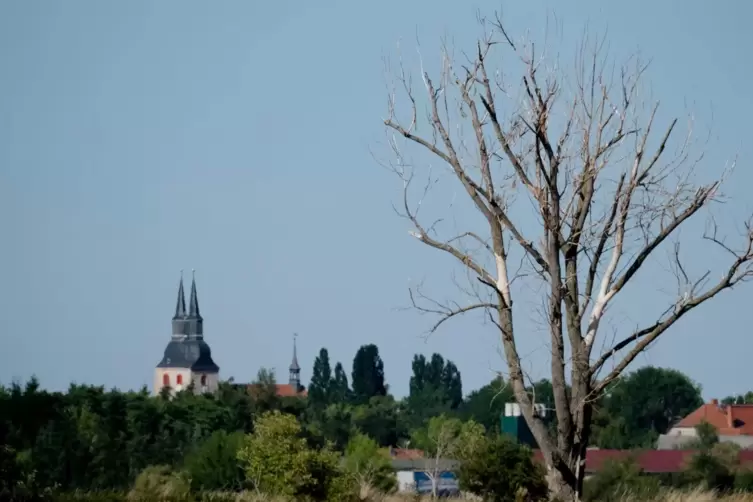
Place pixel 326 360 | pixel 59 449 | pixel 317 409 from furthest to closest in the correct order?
pixel 326 360
pixel 317 409
pixel 59 449

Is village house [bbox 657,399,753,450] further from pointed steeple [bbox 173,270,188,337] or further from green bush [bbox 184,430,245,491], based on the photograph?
pointed steeple [bbox 173,270,188,337]

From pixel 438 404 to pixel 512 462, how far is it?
98.4 meters

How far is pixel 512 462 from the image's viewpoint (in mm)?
16688

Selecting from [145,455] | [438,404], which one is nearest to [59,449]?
[145,455]

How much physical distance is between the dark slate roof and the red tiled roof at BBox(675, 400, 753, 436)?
9223 centimetres

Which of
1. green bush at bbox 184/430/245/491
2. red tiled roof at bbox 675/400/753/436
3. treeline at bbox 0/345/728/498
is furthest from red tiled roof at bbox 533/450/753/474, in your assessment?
red tiled roof at bbox 675/400/753/436

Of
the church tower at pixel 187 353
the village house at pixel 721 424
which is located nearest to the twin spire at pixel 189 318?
→ the church tower at pixel 187 353

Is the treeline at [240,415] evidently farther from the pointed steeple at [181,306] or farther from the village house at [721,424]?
the pointed steeple at [181,306]

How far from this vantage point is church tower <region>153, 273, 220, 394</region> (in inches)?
6826

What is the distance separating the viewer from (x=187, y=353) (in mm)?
174000

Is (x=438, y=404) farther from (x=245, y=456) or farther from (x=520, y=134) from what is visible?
(x=520, y=134)

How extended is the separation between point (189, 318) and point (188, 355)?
4.69 m

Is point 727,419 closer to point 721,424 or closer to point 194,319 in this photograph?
point 721,424

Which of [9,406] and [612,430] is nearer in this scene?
[9,406]
